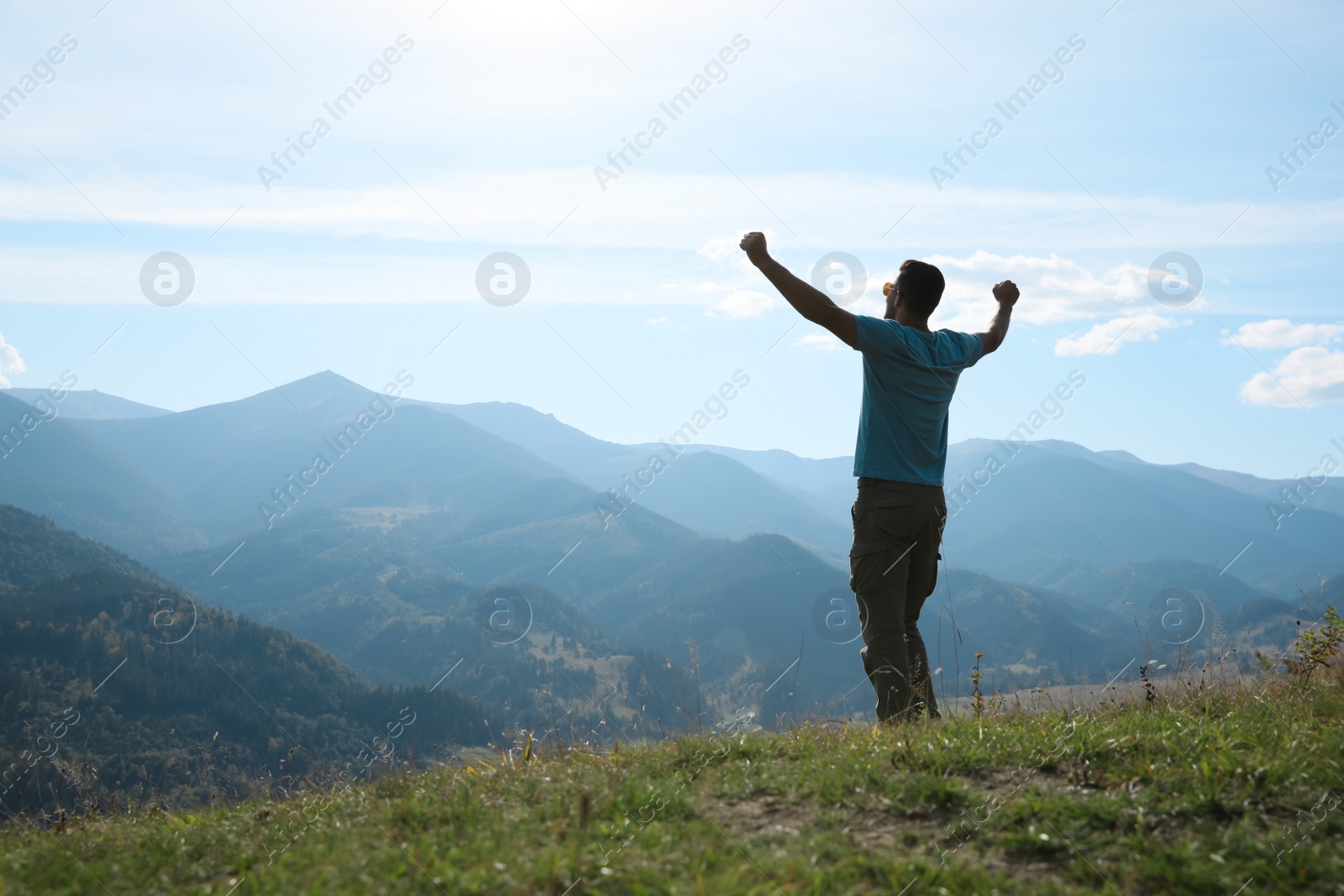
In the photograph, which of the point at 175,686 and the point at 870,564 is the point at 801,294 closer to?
the point at 870,564

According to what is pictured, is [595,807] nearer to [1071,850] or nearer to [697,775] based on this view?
[697,775]

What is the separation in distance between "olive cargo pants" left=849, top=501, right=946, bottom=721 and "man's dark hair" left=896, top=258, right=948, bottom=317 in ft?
4.25

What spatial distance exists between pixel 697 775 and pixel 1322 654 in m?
5.60

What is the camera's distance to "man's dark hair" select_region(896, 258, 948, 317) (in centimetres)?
556

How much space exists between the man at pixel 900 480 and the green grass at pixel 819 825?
0.60 m

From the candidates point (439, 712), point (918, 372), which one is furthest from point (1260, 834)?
point (439, 712)

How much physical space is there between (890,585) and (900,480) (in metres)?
0.65

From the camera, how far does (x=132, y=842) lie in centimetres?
414

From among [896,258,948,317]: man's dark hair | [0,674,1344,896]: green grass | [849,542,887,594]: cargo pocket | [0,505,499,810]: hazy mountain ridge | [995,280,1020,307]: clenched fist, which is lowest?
[0,505,499,810]: hazy mountain ridge

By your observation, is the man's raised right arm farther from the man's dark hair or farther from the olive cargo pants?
the olive cargo pants

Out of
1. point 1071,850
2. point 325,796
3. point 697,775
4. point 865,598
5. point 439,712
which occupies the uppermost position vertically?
point 865,598

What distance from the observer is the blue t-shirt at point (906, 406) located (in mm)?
5297

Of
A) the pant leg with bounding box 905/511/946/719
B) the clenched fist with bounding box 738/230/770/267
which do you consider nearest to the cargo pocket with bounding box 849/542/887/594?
the pant leg with bounding box 905/511/946/719

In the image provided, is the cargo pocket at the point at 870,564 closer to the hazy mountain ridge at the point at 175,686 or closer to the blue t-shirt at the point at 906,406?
the blue t-shirt at the point at 906,406
